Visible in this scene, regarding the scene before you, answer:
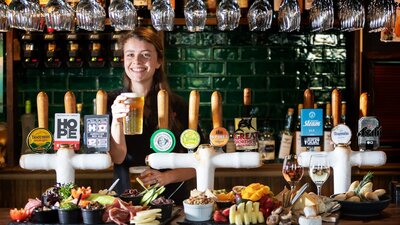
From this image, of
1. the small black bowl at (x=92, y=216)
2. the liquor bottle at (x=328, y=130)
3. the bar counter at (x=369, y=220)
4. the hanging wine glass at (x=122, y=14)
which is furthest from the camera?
the liquor bottle at (x=328, y=130)

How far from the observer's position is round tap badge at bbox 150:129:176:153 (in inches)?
120

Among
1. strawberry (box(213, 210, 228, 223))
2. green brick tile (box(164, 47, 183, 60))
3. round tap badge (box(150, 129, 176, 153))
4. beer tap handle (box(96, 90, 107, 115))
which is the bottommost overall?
strawberry (box(213, 210, 228, 223))

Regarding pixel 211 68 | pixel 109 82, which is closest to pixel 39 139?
pixel 109 82

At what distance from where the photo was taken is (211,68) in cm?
534

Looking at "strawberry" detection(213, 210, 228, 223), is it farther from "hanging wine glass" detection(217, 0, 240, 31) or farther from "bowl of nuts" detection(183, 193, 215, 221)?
"hanging wine glass" detection(217, 0, 240, 31)

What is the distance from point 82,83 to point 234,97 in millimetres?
1156

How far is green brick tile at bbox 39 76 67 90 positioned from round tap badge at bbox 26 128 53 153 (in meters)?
2.36

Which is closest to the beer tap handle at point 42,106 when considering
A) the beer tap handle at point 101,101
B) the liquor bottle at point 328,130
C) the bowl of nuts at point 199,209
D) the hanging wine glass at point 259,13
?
the beer tap handle at point 101,101

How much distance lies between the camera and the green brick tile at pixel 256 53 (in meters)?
5.33

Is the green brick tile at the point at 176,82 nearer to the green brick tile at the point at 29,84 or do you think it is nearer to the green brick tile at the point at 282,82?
the green brick tile at the point at 282,82

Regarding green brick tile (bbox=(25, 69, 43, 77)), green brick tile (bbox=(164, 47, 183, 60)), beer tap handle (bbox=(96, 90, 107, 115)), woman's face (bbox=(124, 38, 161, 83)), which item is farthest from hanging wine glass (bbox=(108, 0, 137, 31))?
green brick tile (bbox=(25, 69, 43, 77))

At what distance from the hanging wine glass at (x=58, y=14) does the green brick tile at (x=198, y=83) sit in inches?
75.9

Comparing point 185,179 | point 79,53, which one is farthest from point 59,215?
point 79,53

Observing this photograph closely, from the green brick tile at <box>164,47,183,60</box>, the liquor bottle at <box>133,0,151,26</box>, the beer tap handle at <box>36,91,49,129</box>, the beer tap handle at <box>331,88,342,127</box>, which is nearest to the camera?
the beer tap handle at <box>36,91,49,129</box>
